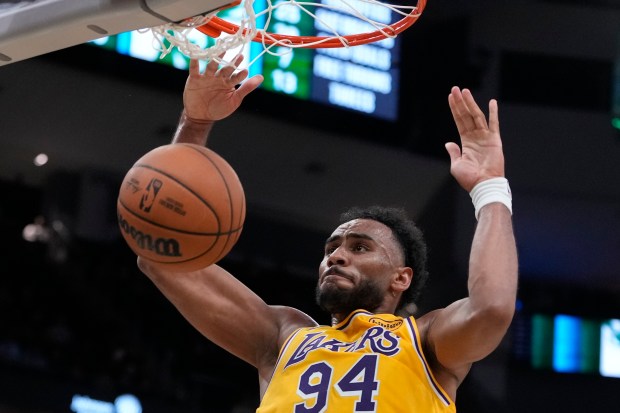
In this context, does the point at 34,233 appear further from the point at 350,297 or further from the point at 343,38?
the point at 350,297

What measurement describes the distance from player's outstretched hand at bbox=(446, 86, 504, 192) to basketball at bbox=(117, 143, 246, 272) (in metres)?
0.68

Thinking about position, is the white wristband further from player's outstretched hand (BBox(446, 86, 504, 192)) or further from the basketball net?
the basketball net

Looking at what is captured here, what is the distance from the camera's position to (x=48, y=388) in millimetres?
6527

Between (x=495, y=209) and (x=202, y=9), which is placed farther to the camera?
(x=495, y=209)

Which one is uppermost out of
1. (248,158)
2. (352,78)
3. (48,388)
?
(352,78)

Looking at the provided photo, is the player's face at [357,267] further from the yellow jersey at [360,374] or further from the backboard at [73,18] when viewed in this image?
the backboard at [73,18]

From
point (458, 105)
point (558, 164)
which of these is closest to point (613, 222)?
point (558, 164)

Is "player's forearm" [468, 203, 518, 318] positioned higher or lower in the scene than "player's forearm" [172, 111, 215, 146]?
lower

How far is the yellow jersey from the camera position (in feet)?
9.43

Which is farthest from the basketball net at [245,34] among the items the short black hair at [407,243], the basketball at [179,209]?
the short black hair at [407,243]

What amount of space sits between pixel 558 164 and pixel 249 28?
17.5ft

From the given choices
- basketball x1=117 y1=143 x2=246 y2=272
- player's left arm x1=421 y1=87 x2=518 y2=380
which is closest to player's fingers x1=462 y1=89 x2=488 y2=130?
player's left arm x1=421 y1=87 x2=518 y2=380

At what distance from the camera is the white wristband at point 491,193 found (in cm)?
293

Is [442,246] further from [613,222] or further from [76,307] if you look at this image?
[76,307]
